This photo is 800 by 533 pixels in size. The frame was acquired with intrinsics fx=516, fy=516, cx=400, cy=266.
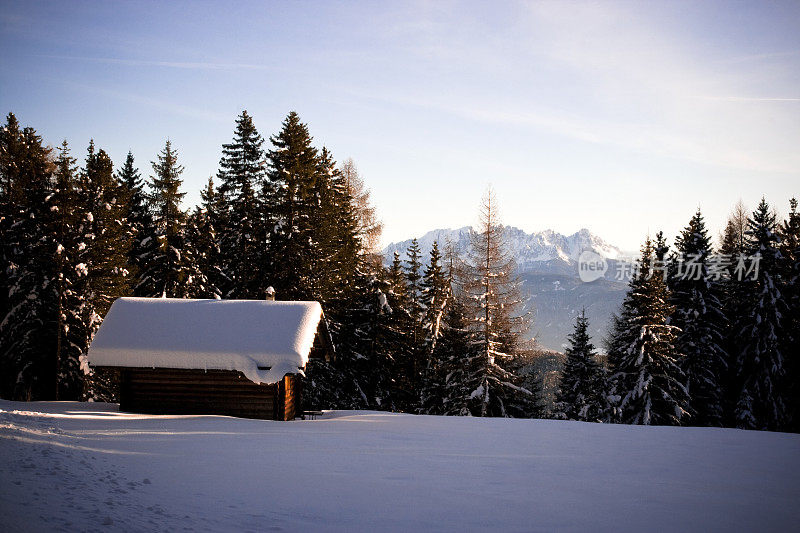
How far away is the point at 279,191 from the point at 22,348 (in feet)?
55.7

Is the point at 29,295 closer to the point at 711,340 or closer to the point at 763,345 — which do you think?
the point at 711,340

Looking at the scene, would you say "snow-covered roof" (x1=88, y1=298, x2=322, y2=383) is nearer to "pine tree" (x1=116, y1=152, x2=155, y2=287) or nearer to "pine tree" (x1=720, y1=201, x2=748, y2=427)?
"pine tree" (x1=116, y1=152, x2=155, y2=287)

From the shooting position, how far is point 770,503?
9914 millimetres

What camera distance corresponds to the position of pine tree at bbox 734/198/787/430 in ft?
105

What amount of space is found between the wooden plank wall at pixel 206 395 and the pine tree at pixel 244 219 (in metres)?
10.3

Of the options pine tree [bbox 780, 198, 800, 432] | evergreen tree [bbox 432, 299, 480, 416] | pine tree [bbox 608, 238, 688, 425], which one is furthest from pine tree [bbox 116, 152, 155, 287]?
pine tree [bbox 780, 198, 800, 432]

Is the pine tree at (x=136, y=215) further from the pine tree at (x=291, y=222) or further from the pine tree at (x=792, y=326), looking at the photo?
the pine tree at (x=792, y=326)

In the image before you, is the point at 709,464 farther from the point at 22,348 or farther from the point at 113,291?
the point at 22,348

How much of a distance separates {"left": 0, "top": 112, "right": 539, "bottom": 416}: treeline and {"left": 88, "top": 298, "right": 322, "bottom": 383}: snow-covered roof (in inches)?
333

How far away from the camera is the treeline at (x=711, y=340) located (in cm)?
3080

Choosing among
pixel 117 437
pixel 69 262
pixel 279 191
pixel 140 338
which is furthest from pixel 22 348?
pixel 117 437

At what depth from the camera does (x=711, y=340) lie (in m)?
34.5

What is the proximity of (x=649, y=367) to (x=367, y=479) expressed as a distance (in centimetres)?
2534

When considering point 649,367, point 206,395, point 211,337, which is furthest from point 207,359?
point 649,367
